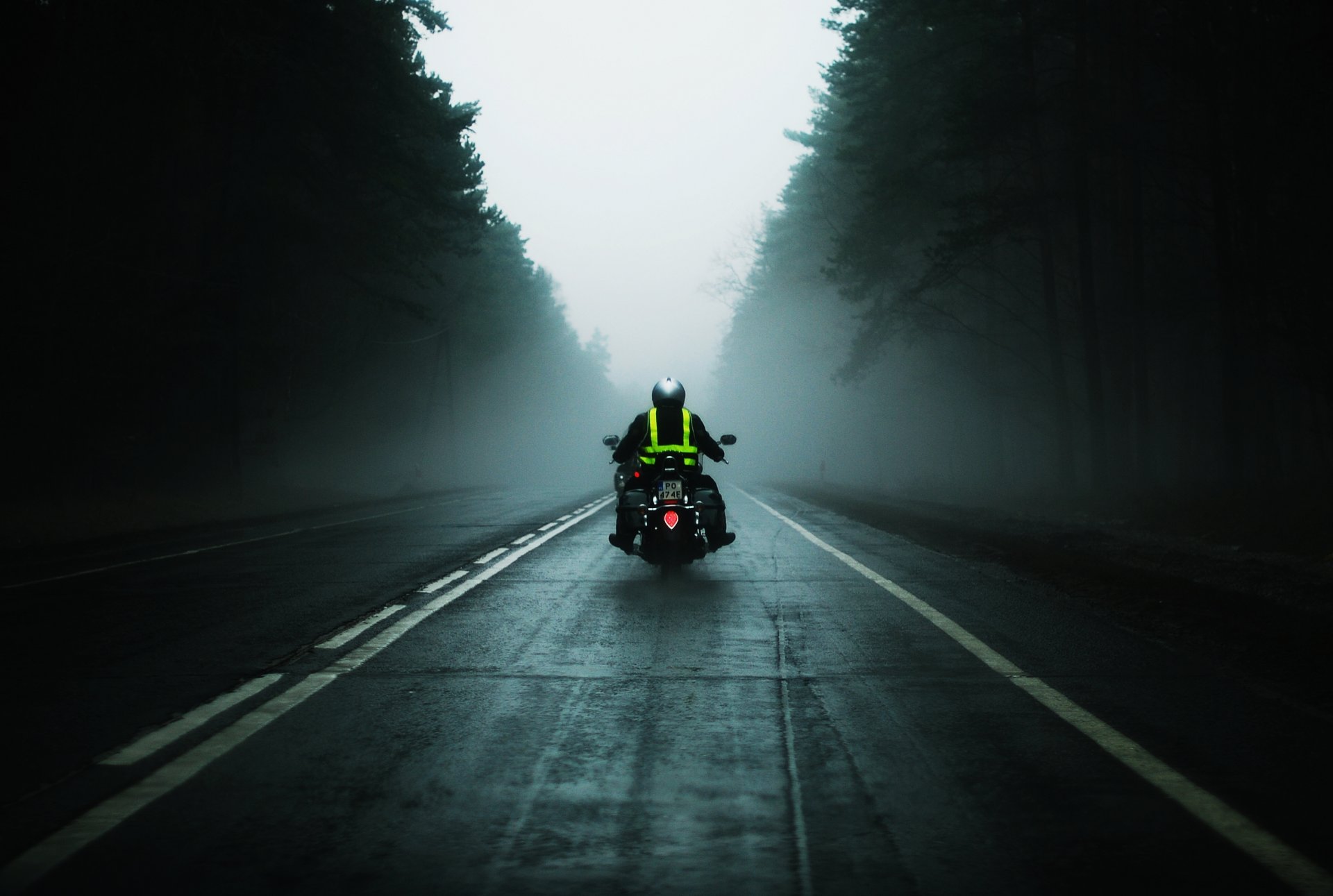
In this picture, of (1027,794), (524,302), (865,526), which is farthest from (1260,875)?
(524,302)

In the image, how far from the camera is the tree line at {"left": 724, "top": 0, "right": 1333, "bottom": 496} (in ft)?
82.8

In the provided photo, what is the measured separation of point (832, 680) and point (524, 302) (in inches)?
3539

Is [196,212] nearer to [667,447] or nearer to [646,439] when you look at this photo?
[646,439]

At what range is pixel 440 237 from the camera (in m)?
40.1

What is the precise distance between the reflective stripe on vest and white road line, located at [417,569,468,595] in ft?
7.91

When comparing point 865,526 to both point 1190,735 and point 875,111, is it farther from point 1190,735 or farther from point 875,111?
point 875,111

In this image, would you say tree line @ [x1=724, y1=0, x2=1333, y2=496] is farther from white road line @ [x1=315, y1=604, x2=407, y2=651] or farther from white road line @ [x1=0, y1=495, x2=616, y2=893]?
white road line @ [x1=0, y1=495, x2=616, y2=893]

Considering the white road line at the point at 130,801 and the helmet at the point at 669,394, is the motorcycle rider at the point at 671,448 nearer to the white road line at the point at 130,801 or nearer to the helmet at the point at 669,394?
the helmet at the point at 669,394

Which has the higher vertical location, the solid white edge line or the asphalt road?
the solid white edge line

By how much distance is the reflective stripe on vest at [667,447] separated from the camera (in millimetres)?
12859

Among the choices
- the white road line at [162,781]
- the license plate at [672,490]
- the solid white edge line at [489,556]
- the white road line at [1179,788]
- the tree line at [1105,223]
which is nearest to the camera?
the white road line at [1179,788]

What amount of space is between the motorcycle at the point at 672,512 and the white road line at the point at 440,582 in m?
1.96

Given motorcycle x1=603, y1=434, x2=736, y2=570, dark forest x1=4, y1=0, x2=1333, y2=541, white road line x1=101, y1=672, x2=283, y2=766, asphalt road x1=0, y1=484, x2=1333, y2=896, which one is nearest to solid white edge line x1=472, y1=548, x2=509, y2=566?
motorcycle x1=603, y1=434, x2=736, y2=570

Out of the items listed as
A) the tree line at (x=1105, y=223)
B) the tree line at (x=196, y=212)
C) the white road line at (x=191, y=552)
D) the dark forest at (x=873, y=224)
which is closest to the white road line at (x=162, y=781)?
the white road line at (x=191, y=552)
